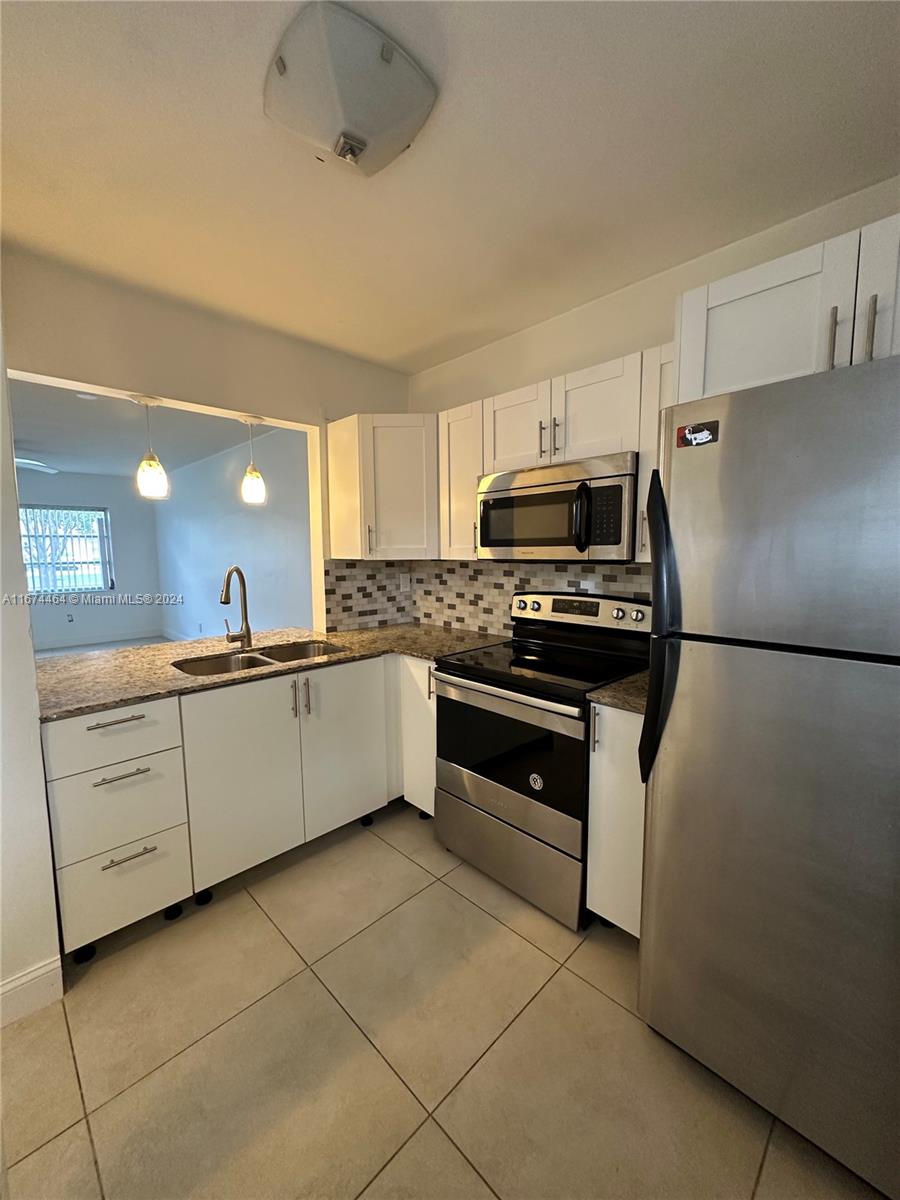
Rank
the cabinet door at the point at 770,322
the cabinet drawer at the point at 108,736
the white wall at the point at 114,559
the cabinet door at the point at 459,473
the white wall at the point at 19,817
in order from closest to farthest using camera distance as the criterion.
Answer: the cabinet door at the point at 770,322
the white wall at the point at 19,817
the cabinet drawer at the point at 108,736
the cabinet door at the point at 459,473
the white wall at the point at 114,559

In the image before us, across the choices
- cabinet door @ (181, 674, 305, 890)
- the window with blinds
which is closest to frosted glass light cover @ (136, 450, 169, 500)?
cabinet door @ (181, 674, 305, 890)

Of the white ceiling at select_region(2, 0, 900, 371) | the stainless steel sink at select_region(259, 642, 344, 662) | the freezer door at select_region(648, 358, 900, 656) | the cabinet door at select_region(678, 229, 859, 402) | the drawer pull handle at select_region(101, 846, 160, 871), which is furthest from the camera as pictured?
the stainless steel sink at select_region(259, 642, 344, 662)

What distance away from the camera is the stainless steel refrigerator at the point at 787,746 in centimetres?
92

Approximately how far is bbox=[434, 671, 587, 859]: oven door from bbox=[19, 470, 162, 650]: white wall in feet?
24.9

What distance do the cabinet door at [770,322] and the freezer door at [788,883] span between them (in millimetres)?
760

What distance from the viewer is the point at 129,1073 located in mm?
1261

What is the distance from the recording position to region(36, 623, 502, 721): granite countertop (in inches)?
63.4

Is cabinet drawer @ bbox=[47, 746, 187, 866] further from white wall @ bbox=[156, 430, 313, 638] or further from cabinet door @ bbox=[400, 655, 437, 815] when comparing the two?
white wall @ bbox=[156, 430, 313, 638]

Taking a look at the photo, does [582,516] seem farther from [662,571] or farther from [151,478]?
[151,478]

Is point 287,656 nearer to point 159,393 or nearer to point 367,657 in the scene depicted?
point 367,657

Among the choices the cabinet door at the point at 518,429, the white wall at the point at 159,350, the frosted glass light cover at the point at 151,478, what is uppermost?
the white wall at the point at 159,350

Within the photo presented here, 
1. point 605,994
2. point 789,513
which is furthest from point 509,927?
point 789,513

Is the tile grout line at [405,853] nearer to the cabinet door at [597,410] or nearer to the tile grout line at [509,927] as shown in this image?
the tile grout line at [509,927]

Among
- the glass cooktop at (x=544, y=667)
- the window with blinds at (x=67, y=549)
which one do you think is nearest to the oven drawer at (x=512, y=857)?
the glass cooktop at (x=544, y=667)
